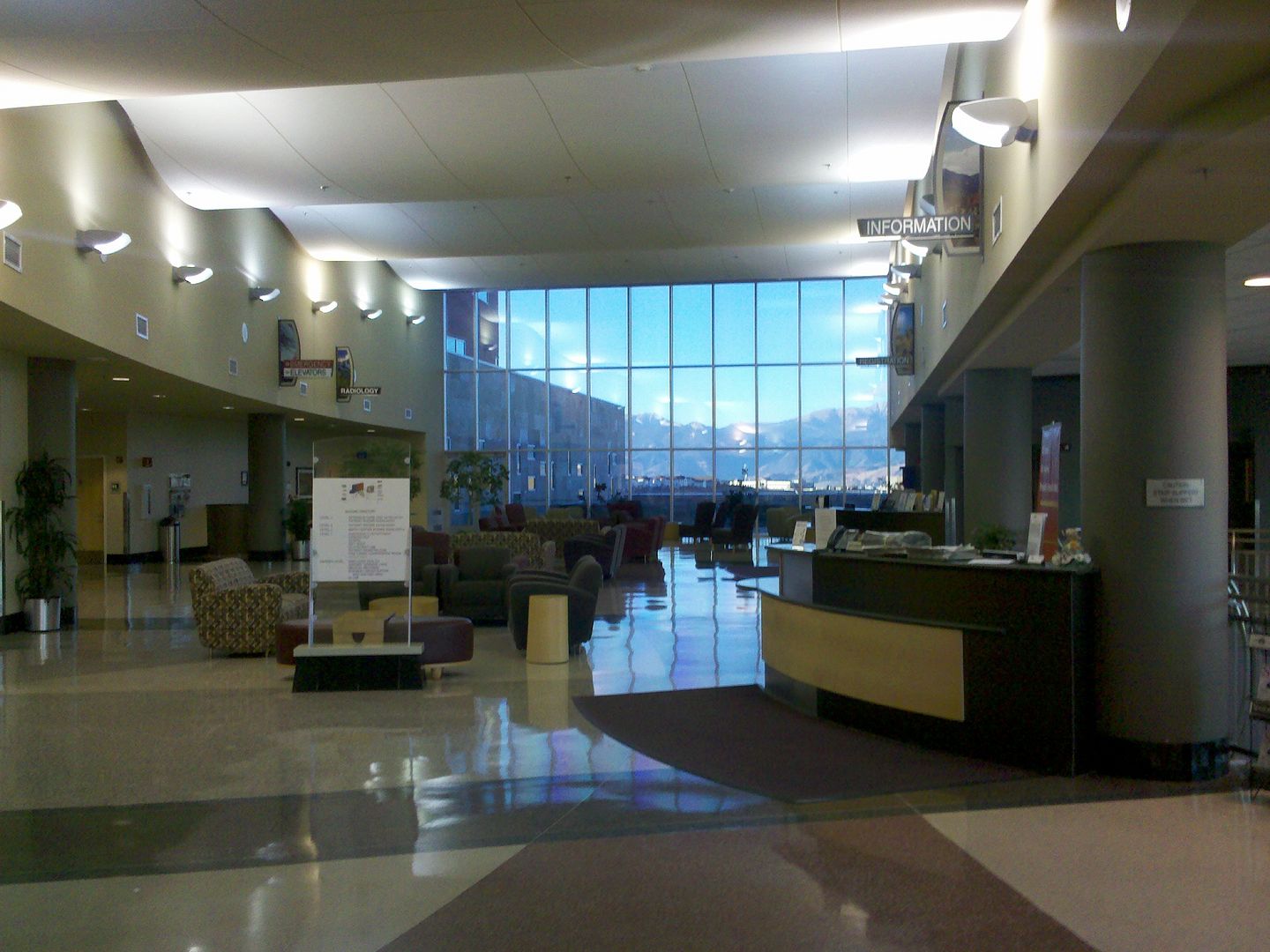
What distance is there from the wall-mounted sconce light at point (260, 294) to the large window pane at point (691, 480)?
1366 cm

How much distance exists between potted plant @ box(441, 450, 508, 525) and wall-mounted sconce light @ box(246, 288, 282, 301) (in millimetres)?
9585

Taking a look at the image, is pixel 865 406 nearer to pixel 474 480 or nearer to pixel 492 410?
pixel 492 410

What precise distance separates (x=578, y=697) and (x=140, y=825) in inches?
131

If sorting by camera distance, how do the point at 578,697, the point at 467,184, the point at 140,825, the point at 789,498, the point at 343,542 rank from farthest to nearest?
the point at 789,498, the point at 467,184, the point at 343,542, the point at 578,697, the point at 140,825

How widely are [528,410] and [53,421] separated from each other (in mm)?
17604

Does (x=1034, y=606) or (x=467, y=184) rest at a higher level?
(x=467, y=184)

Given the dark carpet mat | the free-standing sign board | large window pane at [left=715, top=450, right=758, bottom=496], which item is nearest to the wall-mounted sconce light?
the free-standing sign board

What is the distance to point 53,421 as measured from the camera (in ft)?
38.3

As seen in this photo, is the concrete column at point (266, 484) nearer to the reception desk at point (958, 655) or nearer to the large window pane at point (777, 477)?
the large window pane at point (777, 477)

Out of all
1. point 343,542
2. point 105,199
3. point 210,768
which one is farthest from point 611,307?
point 210,768

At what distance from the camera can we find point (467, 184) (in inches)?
501

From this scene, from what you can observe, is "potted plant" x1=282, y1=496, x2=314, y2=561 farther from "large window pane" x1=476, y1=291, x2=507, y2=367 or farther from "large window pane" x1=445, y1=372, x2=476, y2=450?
"large window pane" x1=476, y1=291, x2=507, y2=367

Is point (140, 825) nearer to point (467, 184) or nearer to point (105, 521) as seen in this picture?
point (467, 184)

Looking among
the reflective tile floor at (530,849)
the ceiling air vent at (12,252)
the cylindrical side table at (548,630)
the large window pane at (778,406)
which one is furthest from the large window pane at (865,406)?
the reflective tile floor at (530,849)
